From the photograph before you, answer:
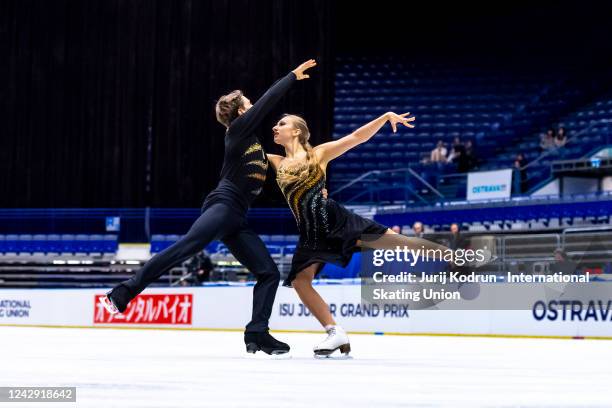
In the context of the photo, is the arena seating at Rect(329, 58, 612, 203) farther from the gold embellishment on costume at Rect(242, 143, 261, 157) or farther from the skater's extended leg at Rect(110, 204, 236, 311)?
the skater's extended leg at Rect(110, 204, 236, 311)

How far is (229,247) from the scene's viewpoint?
17.2 feet

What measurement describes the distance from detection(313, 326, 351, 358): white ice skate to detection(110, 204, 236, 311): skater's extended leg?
0.90m

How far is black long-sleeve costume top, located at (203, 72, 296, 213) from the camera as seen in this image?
205 inches

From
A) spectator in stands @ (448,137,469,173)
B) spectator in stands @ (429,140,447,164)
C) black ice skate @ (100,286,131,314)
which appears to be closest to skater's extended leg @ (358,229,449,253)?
black ice skate @ (100,286,131,314)

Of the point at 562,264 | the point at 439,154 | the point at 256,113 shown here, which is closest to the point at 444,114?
the point at 439,154

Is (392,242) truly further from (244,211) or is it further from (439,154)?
(439,154)

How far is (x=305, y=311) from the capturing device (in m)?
12.5

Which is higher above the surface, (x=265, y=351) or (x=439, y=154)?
(x=439, y=154)

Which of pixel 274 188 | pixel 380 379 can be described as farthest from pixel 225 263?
pixel 380 379

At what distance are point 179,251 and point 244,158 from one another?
2.29 feet

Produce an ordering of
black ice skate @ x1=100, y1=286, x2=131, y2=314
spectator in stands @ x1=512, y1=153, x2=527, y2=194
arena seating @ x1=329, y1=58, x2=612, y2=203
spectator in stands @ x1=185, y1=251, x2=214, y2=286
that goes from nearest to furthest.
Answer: black ice skate @ x1=100, y1=286, x2=131, y2=314 → spectator in stands @ x1=185, y1=251, x2=214, y2=286 → spectator in stands @ x1=512, y1=153, x2=527, y2=194 → arena seating @ x1=329, y1=58, x2=612, y2=203

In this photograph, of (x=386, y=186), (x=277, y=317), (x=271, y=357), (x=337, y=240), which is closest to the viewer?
(x=271, y=357)

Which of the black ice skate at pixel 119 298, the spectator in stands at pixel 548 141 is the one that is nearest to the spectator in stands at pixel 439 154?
the spectator in stands at pixel 548 141

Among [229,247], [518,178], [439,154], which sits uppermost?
[439,154]
